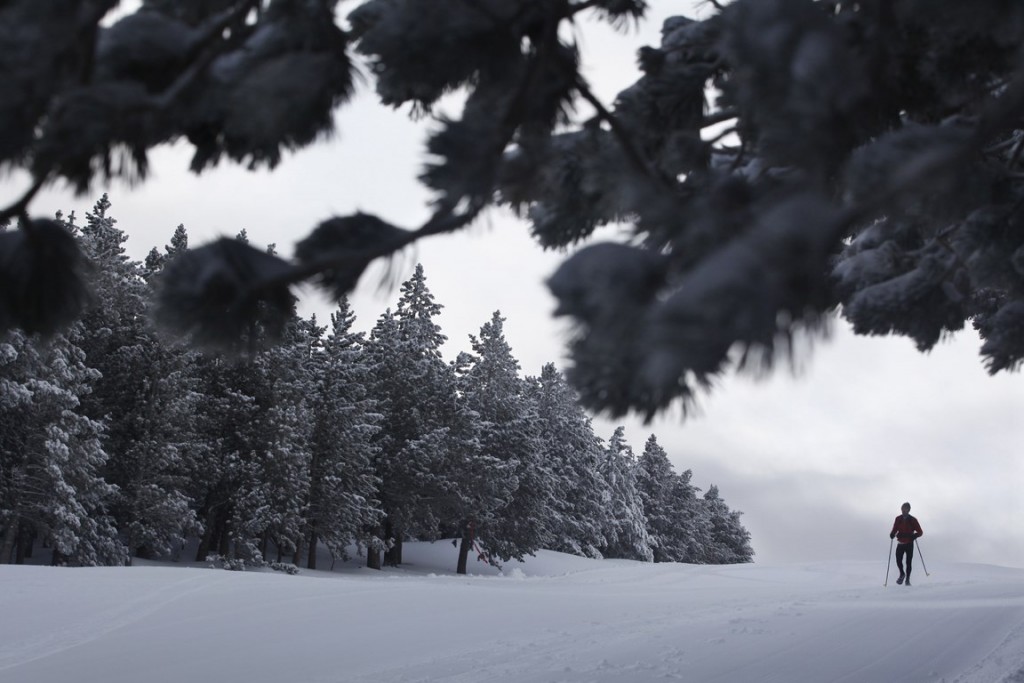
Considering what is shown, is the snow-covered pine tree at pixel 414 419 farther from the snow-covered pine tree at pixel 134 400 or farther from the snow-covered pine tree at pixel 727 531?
the snow-covered pine tree at pixel 727 531

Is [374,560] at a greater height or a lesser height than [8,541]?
lesser

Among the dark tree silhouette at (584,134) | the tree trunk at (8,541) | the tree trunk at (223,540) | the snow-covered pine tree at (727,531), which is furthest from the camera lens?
the snow-covered pine tree at (727,531)

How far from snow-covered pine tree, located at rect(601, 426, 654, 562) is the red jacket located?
96.6 feet

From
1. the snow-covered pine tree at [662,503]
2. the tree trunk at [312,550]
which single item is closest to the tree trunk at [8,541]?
the tree trunk at [312,550]

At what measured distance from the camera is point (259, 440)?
3047 centimetres

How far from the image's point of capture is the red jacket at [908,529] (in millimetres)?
16953

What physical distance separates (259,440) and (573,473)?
1809 cm

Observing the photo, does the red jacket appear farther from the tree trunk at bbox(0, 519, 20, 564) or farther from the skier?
the tree trunk at bbox(0, 519, 20, 564)

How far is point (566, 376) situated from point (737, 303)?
0.97 metres

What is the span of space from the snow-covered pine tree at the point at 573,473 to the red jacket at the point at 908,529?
2593cm

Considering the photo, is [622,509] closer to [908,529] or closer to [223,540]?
[223,540]

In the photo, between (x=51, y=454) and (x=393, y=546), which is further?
(x=393, y=546)

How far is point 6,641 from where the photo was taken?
9070 millimetres

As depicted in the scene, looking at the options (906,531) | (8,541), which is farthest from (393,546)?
(906,531)
